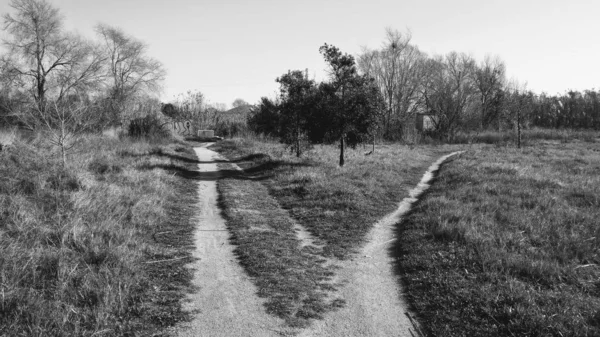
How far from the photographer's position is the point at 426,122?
54.2m

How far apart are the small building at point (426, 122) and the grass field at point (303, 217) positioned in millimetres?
33711

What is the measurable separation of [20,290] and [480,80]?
60.0m

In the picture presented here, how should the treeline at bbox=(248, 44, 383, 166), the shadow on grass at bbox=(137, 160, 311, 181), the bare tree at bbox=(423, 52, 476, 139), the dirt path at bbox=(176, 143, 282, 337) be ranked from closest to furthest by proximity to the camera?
1. the dirt path at bbox=(176, 143, 282, 337)
2. the shadow on grass at bbox=(137, 160, 311, 181)
3. the treeline at bbox=(248, 44, 383, 166)
4. the bare tree at bbox=(423, 52, 476, 139)

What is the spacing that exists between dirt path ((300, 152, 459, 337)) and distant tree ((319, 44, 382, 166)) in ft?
31.7

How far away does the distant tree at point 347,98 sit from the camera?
1703 cm

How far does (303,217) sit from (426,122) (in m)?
48.4

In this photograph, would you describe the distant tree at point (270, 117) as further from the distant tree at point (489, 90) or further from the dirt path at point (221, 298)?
the distant tree at point (489, 90)

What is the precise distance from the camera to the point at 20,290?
501 cm

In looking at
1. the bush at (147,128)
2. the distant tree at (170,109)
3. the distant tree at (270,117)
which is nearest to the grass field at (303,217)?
the distant tree at (270,117)

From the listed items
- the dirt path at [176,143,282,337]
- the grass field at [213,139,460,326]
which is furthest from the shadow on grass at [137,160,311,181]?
the dirt path at [176,143,282,337]

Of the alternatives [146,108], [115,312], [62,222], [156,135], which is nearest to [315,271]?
[115,312]

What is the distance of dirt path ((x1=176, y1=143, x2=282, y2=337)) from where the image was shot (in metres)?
4.64

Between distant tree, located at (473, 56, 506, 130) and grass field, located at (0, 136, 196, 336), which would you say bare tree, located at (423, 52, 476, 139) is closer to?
distant tree, located at (473, 56, 506, 130)

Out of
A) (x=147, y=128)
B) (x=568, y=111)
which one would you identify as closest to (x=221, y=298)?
(x=147, y=128)
